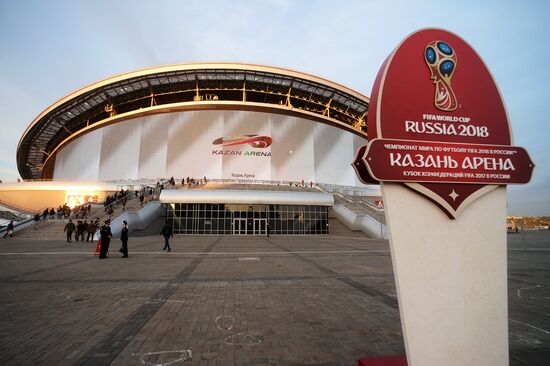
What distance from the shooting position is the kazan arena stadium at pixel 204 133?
147 ft

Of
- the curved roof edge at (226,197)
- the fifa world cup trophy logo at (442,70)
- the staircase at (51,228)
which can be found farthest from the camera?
the curved roof edge at (226,197)

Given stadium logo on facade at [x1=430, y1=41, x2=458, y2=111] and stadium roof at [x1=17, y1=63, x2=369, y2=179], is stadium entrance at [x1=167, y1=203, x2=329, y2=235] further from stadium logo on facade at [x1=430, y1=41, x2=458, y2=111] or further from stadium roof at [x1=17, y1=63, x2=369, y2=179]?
stadium logo on facade at [x1=430, y1=41, x2=458, y2=111]

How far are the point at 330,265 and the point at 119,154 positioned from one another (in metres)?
45.1

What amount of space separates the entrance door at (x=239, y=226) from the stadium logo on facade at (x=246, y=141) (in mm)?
15221

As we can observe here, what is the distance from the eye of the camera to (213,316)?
5.85 meters

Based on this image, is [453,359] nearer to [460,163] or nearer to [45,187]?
[460,163]

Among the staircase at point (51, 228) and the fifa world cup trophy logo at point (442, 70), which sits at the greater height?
the fifa world cup trophy logo at point (442, 70)

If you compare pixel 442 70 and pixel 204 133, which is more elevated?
pixel 204 133

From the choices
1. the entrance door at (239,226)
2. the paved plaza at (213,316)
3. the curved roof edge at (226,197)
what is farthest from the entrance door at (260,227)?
the paved plaza at (213,316)

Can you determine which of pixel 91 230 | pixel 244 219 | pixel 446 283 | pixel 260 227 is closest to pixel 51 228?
pixel 91 230

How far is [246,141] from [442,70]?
143 ft

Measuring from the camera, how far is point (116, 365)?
3891 millimetres

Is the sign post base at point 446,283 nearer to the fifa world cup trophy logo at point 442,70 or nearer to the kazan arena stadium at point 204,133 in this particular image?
the fifa world cup trophy logo at point 442,70

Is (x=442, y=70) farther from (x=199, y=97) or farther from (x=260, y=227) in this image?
(x=199, y=97)
